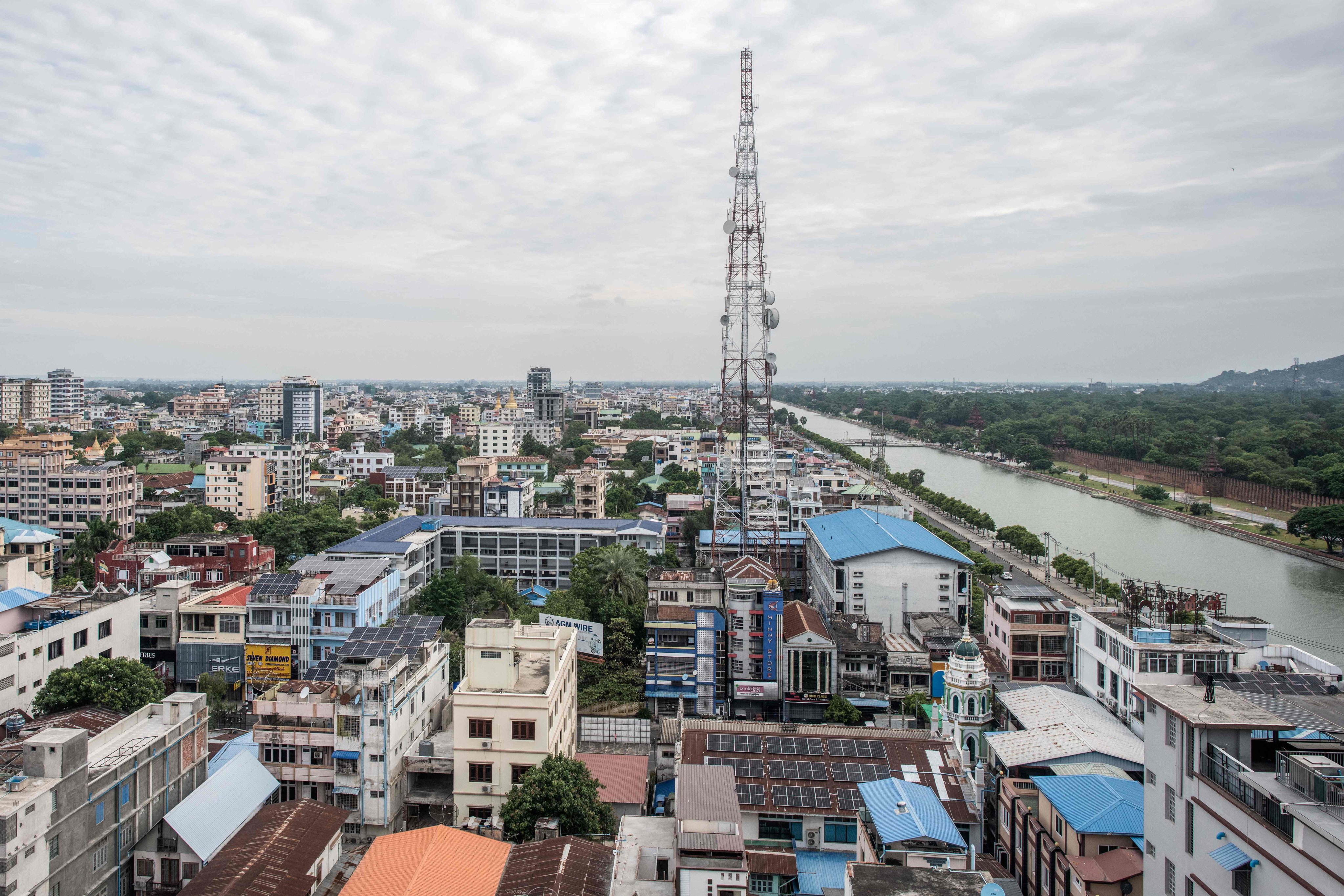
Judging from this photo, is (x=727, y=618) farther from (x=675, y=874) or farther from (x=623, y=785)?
(x=675, y=874)

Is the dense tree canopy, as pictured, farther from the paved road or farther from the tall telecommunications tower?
the tall telecommunications tower

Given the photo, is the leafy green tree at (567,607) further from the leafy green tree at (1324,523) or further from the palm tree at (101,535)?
the leafy green tree at (1324,523)

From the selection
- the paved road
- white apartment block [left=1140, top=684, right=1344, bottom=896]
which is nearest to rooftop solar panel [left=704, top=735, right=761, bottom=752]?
white apartment block [left=1140, top=684, right=1344, bottom=896]

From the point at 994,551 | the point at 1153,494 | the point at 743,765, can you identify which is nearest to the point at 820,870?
the point at 743,765

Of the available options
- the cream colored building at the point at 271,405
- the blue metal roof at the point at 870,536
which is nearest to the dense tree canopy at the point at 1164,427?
the blue metal roof at the point at 870,536

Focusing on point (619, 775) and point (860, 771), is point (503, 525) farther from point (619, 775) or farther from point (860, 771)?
point (860, 771)

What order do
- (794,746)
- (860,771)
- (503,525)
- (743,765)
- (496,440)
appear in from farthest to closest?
(496,440) < (503,525) < (794,746) < (743,765) < (860,771)
